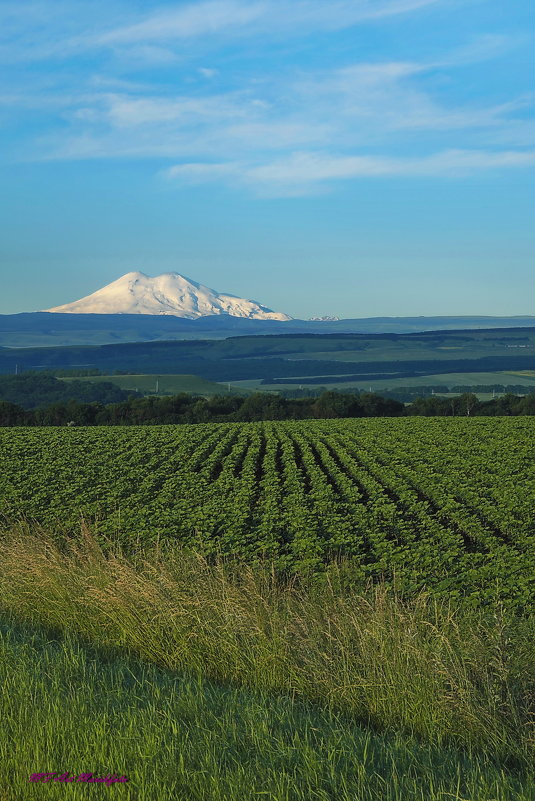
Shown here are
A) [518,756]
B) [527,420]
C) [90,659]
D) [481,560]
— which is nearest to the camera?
[518,756]

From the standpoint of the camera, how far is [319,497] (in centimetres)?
2266

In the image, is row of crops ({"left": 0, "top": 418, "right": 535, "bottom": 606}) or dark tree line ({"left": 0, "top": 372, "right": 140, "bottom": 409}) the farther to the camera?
dark tree line ({"left": 0, "top": 372, "right": 140, "bottom": 409})

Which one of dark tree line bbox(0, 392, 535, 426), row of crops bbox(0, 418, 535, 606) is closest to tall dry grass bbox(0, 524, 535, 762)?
row of crops bbox(0, 418, 535, 606)

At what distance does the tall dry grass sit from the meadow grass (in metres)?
0.30

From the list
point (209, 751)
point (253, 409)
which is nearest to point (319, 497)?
point (209, 751)

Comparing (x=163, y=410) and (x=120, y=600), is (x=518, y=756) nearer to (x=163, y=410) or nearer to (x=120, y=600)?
(x=120, y=600)

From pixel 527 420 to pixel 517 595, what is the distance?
38.6m

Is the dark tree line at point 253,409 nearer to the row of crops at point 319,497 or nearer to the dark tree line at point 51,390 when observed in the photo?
the row of crops at point 319,497

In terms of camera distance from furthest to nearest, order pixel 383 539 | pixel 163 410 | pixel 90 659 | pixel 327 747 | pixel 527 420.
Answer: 1. pixel 163 410
2. pixel 527 420
3. pixel 383 539
4. pixel 90 659
5. pixel 327 747

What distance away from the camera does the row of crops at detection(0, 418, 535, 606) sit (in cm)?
1559

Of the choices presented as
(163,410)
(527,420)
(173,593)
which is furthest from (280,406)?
(173,593)

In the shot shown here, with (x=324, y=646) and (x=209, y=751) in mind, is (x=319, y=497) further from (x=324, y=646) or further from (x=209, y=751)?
(x=209, y=751)

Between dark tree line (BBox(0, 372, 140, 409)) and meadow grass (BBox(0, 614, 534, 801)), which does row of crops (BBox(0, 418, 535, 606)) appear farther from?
dark tree line (BBox(0, 372, 140, 409))

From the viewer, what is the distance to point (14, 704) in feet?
19.0
